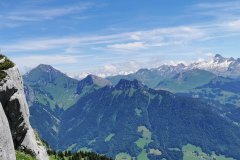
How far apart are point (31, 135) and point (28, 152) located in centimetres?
409

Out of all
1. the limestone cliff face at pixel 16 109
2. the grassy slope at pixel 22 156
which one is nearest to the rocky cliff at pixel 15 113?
the limestone cliff face at pixel 16 109

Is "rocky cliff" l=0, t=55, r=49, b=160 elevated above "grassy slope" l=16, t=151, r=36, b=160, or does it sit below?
above

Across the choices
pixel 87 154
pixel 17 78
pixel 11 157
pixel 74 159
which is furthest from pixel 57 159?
pixel 11 157

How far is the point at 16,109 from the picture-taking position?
55250 mm

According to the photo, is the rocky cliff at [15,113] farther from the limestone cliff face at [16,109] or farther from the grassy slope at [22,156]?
the grassy slope at [22,156]

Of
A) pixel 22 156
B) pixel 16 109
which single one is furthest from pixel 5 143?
pixel 22 156

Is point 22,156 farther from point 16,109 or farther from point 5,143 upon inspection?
point 5,143

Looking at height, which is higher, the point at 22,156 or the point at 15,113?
the point at 15,113

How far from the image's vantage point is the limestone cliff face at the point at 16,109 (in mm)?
51844

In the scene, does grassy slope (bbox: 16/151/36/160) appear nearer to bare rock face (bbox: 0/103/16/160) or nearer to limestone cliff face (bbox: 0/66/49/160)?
limestone cliff face (bbox: 0/66/49/160)

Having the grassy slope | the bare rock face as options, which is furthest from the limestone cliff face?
the bare rock face

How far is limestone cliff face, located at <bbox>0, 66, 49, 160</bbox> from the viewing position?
170 ft

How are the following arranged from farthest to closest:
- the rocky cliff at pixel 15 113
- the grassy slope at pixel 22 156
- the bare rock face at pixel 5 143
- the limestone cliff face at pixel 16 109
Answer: the grassy slope at pixel 22 156
the limestone cliff face at pixel 16 109
the rocky cliff at pixel 15 113
the bare rock face at pixel 5 143

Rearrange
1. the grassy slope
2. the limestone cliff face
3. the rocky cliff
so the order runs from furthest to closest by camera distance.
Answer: the grassy slope
the limestone cliff face
the rocky cliff
